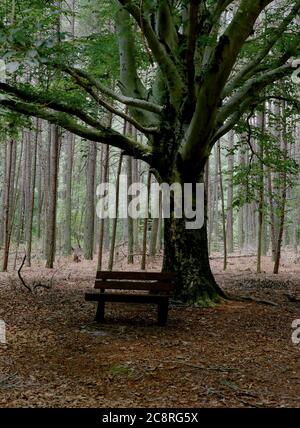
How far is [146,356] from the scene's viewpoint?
5523 mm

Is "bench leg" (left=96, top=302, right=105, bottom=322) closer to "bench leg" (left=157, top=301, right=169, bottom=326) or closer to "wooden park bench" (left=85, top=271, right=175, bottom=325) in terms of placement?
"wooden park bench" (left=85, top=271, right=175, bottom=325)

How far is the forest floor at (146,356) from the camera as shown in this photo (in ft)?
14.1

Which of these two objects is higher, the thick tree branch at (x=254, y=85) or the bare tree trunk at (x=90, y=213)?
the thick tree branch at (x=254, y=85)

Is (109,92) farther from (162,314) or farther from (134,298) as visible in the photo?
(162,314)

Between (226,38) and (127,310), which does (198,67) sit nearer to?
(226,38)

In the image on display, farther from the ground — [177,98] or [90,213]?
[177,98]

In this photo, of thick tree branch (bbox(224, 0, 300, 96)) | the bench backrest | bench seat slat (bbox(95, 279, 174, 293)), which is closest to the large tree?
thick tree branch (bbox(224, 0, 300, 96))

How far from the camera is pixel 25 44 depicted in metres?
4.74

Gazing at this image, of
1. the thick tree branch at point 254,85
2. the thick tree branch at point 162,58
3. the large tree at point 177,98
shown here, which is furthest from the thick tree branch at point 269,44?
the thick tree branch at point 162,58

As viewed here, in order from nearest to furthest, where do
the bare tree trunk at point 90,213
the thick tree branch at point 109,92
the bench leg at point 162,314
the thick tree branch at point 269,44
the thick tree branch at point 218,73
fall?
the thick tree branch at point 218,73, the bench leg at point 162,314, the thick tree branch at point 109,92, the thick tree branch at point 269,44, the bare tree trunk at point 90,213

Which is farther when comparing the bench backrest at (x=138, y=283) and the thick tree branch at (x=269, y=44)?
the thick tree branch at (x=269, y=44)

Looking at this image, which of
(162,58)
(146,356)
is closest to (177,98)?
(162,58)

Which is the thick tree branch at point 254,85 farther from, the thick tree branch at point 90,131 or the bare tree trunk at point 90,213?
the bare tree trunk at point 90,213

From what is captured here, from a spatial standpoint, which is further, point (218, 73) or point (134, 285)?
point (134, 285)
